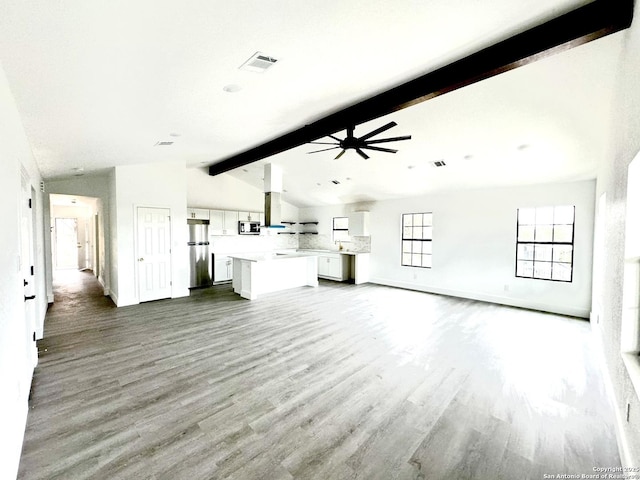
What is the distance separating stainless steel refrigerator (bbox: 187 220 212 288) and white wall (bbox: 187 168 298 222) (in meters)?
0.76

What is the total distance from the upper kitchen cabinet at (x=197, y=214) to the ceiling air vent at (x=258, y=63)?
5821 millimetres

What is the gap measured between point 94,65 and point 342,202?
7.36 m

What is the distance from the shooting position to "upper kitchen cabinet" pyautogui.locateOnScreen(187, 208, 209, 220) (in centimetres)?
747

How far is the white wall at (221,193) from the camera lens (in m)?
7.89

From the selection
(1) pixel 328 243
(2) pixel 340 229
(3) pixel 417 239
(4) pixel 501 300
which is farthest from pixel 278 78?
(1) pixel 328 243

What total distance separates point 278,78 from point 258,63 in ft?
1.20

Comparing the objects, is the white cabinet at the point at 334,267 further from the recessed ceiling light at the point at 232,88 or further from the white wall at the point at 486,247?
the recessed ceiling light at the point at 232,88

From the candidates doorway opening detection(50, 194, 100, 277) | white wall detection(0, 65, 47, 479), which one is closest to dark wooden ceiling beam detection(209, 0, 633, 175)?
white wall detection(0, 65, 47, 479)

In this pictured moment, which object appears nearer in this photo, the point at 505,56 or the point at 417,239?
the point at 505,56

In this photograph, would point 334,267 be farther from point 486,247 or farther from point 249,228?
point 486,247

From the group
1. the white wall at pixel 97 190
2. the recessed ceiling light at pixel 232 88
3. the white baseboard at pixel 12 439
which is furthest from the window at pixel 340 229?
the white baseboard at pixel 12 439

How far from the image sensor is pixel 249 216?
8.82m

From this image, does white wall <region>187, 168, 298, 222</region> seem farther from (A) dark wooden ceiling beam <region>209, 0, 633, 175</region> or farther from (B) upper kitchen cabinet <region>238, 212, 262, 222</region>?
(A) dark wooden ceiling beam <region>209, 0, 633, 175</region>

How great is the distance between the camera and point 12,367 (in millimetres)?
1837
